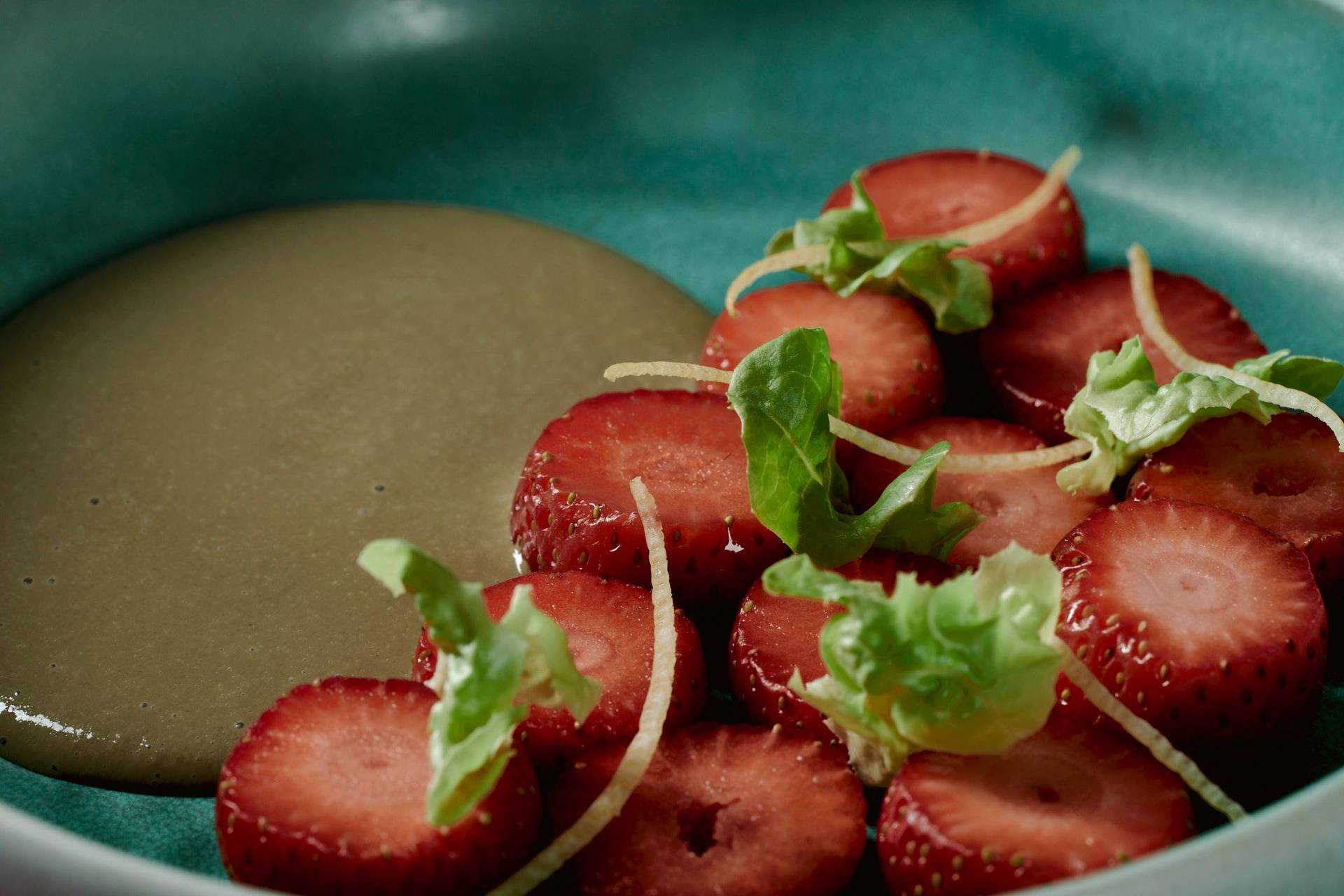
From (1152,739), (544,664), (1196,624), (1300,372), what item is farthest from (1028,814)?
(1300,372)

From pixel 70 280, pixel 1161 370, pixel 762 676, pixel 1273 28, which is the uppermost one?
pixel 1273 28

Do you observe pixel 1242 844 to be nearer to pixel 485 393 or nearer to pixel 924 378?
pixel 924 378

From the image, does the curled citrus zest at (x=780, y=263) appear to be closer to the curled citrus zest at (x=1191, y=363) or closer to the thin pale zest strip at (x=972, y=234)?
the thin pale zest strip at (x=972, y=234)

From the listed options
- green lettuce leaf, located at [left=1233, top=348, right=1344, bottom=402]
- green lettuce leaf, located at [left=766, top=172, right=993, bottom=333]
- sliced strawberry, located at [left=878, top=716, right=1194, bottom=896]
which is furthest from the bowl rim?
green lettuce leaf, located at [left=766, top=172, right=993, bottom=333]

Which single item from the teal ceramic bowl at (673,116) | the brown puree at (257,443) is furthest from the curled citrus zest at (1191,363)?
the brown puree at (257,443)

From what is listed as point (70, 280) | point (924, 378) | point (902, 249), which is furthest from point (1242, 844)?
point (70, 280)

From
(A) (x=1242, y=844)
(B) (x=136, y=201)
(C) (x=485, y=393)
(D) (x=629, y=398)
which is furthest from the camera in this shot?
(B) (x=136, y=201)

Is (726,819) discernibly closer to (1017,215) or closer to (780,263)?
(780,263)
